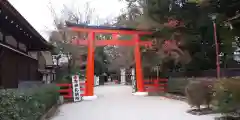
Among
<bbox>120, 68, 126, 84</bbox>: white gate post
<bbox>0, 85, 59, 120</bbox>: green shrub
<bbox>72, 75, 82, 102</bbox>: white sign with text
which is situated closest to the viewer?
<bbox>0, 85, 59, 120</bbox>: green shrub

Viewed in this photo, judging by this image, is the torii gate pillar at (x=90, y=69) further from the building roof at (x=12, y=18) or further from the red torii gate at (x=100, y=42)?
the building roof at (x=12, y=18)

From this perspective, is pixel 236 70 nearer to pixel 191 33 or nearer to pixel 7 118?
pixel 191 33

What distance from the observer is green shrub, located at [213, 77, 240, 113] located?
20.3 ft

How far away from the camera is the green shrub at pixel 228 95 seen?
243 inches

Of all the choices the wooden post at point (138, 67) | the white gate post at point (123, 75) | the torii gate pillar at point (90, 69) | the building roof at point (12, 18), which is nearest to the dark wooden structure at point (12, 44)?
the building roof at point (12, 18)

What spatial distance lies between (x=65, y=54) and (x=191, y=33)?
14891 millimetres

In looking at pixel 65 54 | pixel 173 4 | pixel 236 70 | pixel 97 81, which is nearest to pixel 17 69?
pixel 236 70

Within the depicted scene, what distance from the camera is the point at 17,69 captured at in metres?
9.94

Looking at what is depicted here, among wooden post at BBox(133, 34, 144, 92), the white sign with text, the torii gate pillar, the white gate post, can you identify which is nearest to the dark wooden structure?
the white sign with text

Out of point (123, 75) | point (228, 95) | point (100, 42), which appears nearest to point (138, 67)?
point (100, 42)

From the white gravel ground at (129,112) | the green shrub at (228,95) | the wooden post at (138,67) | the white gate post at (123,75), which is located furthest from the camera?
the white gate post at (123,75)

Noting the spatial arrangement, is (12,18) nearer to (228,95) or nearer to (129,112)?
(129,112)

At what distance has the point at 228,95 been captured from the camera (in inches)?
250

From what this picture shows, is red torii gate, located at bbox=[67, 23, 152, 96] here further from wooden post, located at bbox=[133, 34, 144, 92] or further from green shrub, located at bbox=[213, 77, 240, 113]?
green shrub, located at bbox=[213, 77, 240, 113]
